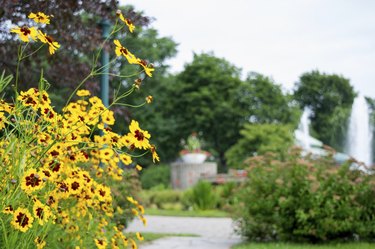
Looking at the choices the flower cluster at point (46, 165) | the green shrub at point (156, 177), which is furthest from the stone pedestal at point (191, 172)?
the flower cluster at point (46, 165)

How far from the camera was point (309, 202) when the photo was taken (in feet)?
22.2

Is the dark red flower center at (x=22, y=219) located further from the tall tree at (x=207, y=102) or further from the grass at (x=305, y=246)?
the tall tree at (x=207, y=102)

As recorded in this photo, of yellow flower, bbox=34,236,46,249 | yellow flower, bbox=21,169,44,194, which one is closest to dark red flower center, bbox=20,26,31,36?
yellow flower, bbox=21,169,44,194

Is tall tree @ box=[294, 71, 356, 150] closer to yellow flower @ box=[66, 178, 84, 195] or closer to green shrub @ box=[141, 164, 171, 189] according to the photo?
green shrub @ box=[141, 164, 171, 189]

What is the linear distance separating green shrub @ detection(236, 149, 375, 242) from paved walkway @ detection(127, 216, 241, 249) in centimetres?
58

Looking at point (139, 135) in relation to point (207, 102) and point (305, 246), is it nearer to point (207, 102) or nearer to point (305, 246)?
point (305, 246)

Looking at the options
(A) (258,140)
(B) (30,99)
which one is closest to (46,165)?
(B) (30,99)

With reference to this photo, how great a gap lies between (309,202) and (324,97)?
3554 centimetres

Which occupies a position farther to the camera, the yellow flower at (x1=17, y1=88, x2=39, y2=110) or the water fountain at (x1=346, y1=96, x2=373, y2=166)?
the water fountain at (x1=346, y1=96, x2=373, y2=166)

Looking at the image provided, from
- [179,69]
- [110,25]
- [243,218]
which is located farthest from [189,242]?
[179,69]

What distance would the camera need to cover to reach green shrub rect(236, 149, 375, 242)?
674 cm

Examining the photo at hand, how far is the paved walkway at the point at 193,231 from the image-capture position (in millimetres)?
7000

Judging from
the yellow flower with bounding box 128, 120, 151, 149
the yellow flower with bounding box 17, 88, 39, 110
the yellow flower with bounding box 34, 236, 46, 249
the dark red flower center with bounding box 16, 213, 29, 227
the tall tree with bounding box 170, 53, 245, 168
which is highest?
the tall tree with bounding box 170, 53, 245, 168

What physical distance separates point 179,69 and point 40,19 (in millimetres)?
31102
